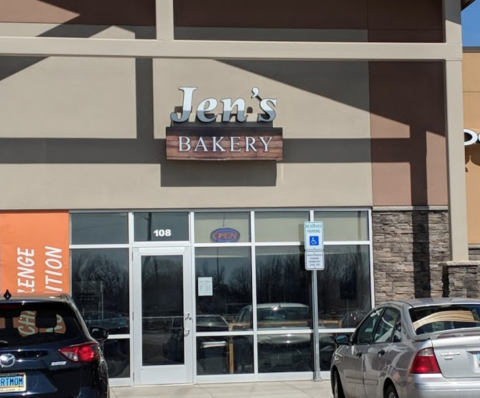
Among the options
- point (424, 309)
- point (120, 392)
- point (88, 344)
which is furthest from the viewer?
point (120, 392)

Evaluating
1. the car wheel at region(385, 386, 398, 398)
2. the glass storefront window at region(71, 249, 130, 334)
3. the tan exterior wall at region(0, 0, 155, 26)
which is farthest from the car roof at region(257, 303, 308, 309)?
the car wheel at region(385, 386, 398, 398)

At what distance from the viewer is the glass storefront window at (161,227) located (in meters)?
14.9

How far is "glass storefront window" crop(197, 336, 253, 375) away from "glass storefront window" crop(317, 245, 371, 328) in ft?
5.03

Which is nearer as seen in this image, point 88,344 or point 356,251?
point 88,344

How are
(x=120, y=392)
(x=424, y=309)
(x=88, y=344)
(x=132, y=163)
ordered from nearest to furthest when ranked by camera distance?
(x=88, y=344), (x=424, y=309), (x=120, y=392), (x=132, y=163)

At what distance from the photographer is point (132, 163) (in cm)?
1488

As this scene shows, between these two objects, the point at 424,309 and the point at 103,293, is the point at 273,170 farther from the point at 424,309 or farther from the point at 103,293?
the point at 424,309

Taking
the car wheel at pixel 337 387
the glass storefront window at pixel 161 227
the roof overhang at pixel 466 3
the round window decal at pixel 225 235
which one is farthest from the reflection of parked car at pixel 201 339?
the roof overhang at pixel 466 3

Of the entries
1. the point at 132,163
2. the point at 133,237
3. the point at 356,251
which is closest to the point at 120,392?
the point at 133,237

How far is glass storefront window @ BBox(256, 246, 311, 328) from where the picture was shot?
15.0 metres

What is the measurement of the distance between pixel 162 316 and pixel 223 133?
3530 millimetres

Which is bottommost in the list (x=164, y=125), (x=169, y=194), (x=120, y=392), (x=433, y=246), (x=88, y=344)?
(x=120, y=392)

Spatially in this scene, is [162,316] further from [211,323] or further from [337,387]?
[337,387]

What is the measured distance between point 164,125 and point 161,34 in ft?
5.71
